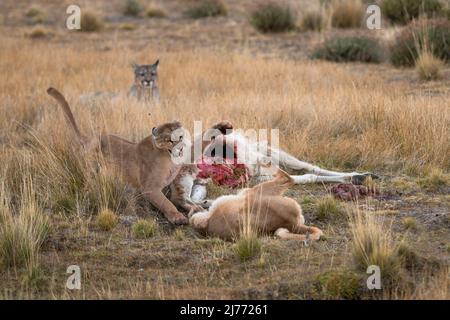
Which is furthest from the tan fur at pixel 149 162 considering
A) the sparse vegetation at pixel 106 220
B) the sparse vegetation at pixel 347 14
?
the sparse vegetation at pixel 347 14

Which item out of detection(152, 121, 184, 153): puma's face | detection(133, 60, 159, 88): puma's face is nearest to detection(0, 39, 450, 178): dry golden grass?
detection(133, 60, 159, 88): puma's face

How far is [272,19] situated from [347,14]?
1792mm

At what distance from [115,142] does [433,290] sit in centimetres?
378

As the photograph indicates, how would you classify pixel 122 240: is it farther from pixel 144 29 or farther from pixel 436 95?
pixel 144 29

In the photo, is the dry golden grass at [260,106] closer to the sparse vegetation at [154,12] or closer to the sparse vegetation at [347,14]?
the sparse vegetation at [347,14]

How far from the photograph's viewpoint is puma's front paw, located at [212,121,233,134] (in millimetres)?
9031

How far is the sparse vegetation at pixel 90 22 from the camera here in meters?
22.9

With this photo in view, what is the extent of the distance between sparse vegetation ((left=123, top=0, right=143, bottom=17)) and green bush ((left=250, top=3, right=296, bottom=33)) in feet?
17.9

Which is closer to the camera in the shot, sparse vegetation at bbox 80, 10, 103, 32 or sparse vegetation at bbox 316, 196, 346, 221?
sparse vegetation at bbox 316, 196, 346, 221

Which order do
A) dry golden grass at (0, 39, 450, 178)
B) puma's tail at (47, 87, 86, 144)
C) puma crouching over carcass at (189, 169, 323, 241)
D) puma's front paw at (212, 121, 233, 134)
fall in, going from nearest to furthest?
puma crouching over carcass at (189, 169, 323, 241) → puma's tail at (47, 87, 86, 144) → puma's front paw at (212, 121, 233, 134) → dry golden grass at (0, 39, 450, 178)

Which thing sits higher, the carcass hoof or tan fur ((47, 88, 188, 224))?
tan fur ((47, 88, 188, 224))

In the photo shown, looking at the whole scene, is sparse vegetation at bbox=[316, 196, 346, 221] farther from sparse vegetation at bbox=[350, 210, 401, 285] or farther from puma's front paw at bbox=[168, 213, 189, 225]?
sparse vegetation at bbox=[350, 210, 401, 285]

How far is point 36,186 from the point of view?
27.6 feet
